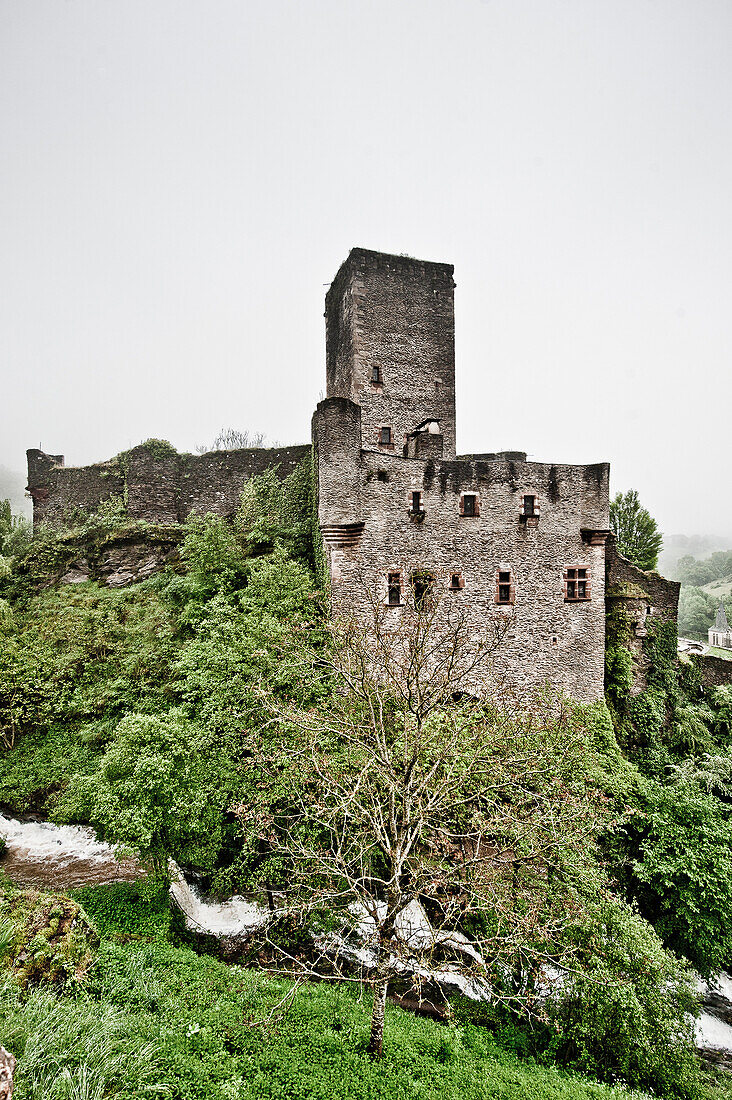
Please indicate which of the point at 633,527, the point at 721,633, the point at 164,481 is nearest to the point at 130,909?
the point at 164,481

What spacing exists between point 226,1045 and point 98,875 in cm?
637

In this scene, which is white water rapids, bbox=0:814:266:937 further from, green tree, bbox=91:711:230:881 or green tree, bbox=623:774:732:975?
green tree, bbox=623:774:732:975

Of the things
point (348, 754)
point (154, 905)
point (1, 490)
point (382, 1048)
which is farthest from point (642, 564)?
point (1, 490)

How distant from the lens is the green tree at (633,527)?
27406 millimetres

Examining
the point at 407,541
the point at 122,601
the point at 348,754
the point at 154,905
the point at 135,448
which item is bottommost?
the point at 154,905

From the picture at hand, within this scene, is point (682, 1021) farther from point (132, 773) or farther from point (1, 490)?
point (1, 490)

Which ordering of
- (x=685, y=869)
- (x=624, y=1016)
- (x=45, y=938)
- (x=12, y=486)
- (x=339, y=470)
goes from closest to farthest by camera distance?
(x=45, y=938)
(x=624, y=1016)
(x=685, y=869)
(x=339, y=470)
(x=12, y=486)

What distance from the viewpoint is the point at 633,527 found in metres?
27.8

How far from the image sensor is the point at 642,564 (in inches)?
1029

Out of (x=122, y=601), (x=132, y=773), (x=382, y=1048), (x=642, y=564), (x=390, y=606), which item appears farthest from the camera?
(x=642, y=564)

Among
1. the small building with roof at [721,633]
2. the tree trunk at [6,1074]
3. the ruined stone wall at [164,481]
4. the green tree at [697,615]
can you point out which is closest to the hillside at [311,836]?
the tree trunk at [6,1074]

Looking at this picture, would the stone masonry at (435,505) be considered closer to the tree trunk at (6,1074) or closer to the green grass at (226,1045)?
the green grass at (226,1045)

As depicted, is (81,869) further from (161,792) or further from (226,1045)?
(226,1045)

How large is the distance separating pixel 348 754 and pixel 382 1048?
5049mm
